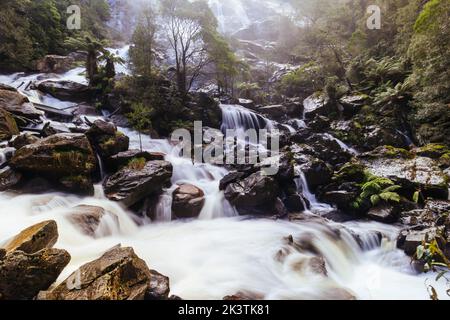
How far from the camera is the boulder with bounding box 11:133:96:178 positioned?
739cm

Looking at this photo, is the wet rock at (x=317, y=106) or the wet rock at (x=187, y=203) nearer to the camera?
the wet rock at (x=187, y=203)

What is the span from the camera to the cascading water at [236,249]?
5.11 meters

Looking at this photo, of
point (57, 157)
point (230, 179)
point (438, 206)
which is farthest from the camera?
point (230, 179)

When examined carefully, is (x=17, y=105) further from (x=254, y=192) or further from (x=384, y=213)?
(x=384, y=213)

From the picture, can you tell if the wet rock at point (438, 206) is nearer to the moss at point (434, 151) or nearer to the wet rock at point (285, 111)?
the moss at point (434, 151)

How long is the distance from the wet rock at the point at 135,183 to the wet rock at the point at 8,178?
7.75 ft

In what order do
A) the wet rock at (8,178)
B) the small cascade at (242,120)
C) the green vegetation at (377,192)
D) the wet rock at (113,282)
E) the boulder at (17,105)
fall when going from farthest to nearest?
the small cascade at (242,120) < the boulder at (17,105) < the green vegetation at (377,192) < the wet rock at (8,178) < the wet rock at (113,282)

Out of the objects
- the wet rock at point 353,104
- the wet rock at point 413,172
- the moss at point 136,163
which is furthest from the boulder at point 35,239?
the wet rock at point 353,104

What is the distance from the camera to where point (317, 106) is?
689 inches

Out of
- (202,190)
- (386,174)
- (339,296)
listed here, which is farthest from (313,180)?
(339,296)

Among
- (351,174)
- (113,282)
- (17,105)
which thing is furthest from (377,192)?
(17,105)

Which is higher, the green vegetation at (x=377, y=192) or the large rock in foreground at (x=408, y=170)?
the large rock in foreground at (x=408, y=170)

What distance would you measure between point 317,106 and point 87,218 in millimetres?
15730

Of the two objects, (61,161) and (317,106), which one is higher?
(317,106)
